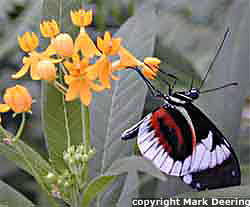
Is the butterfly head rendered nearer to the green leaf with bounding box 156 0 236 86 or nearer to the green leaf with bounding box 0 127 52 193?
the green leaf with bounding box 0 127 52 193

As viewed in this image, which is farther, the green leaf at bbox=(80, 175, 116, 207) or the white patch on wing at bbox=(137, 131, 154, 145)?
the white patch on wing at bbox=(137, 131, 154, 145)

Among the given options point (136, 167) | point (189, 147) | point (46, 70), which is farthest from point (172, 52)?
point (136, 167)

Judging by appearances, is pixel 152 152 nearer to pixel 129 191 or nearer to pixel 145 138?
pixel 145 138

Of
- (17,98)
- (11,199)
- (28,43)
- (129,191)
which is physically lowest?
(129,191)

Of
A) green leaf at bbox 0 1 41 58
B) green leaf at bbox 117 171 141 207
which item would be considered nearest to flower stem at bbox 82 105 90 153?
green leaf at bbox 117 171 141 207

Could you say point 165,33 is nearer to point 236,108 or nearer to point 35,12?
point 35,12

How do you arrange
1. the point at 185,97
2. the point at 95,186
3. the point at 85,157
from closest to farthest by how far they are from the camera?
the point at 95,186 → the point at 85,157 → the point at 185,97
